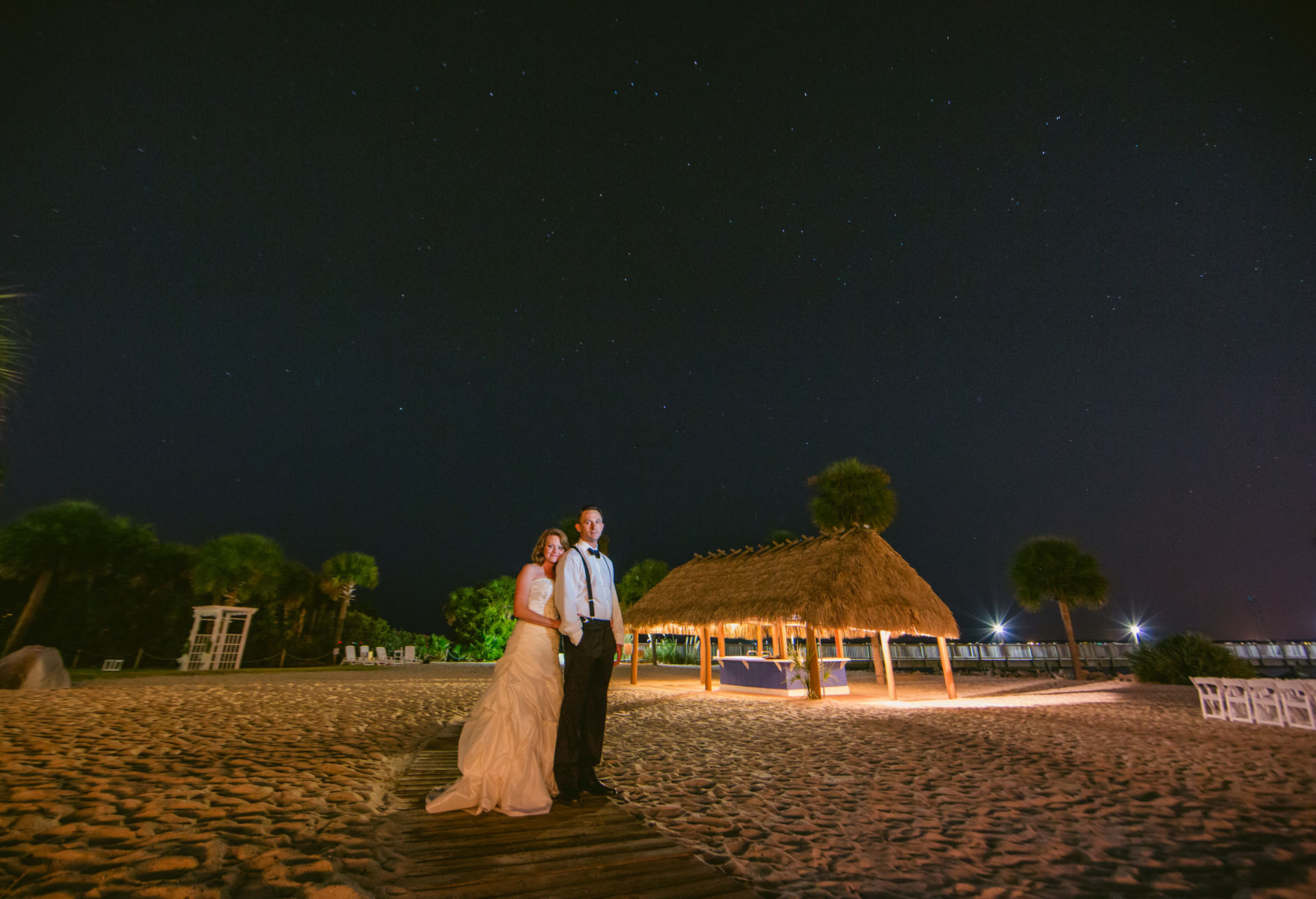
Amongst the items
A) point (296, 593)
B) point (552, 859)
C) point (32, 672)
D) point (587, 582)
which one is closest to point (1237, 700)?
point (587, 582)

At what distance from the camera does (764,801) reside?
16.1 feet

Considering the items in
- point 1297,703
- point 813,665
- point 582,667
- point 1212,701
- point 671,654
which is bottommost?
point 671,654

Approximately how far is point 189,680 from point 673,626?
15.1m

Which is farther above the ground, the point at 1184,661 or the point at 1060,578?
the point at 1060,578

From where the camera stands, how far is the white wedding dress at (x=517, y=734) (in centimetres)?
414

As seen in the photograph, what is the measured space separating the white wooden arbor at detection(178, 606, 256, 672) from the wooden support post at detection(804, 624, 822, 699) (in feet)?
72.1

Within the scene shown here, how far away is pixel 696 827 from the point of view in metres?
4.08

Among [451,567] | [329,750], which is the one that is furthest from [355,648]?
[451,567]

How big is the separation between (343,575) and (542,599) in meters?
34.9

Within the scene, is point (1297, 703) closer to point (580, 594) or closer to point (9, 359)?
point (580, 594)

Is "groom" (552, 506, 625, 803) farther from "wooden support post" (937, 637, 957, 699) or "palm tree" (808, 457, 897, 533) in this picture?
"palm tree" (808, 457, 897, 533)

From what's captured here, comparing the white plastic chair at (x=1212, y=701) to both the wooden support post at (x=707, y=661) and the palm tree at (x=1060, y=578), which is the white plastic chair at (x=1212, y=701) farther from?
the palm tree at (x=1060, y=578)

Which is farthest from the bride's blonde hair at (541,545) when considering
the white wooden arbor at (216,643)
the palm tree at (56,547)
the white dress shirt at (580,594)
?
the palm tree at (56,547)

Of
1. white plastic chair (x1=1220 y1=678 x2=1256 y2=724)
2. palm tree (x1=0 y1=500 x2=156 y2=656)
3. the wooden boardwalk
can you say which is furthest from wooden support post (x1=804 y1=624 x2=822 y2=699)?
palm tree (x1=0 y1=500 x2=156 y2=656)
